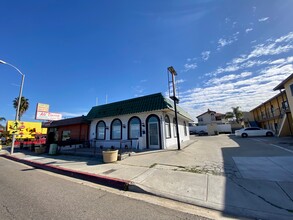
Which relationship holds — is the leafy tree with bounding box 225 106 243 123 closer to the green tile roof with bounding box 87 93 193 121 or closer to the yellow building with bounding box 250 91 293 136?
the yellow building with bounding box 250 91 293 136

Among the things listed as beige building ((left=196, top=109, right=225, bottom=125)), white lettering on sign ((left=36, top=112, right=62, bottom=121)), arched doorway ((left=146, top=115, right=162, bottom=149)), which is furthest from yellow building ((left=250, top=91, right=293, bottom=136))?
white lettering on sign ((left=36, top=112, right=62, bottom=121))

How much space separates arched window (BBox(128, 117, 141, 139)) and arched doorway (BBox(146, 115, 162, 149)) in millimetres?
1051

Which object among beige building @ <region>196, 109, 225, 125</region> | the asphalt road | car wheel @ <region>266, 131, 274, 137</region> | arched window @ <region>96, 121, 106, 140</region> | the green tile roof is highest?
beige building @ <region>196, 109, 225, 125</region>

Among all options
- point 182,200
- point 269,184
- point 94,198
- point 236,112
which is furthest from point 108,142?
point 236,112

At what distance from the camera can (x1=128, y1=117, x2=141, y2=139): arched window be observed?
14.4m

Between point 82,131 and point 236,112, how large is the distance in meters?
64.3

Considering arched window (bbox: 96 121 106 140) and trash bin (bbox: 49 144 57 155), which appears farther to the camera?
arched window (bbox: 96 121 106 140)

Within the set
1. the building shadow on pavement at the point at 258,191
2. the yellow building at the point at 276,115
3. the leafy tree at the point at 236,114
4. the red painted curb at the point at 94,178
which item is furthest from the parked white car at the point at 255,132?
the leafy tree at the point at 236,114

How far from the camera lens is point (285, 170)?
6055mm

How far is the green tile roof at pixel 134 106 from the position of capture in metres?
13.3

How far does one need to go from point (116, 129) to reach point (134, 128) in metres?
2.41

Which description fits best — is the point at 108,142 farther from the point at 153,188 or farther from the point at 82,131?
the point at 153,188

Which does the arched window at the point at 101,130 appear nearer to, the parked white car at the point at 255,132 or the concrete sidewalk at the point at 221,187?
the concrete sidewalk at the point at 221,187

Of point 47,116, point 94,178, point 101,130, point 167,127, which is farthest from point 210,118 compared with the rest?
point 94,178
